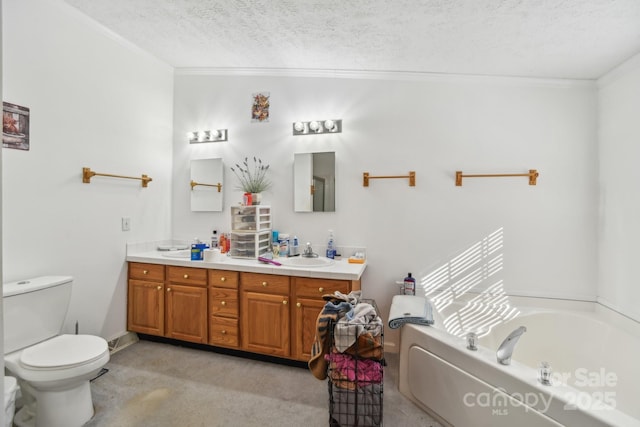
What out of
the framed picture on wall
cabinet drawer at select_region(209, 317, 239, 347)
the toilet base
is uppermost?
the framed picture on wall

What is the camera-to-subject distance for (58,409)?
1.84m

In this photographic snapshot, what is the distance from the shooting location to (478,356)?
70.1 inches

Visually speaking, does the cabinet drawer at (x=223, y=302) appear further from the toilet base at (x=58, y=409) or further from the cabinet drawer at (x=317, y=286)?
the toilet base at (x=58, y=409)

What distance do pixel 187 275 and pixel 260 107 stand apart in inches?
69.1

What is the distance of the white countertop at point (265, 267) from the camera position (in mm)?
2408

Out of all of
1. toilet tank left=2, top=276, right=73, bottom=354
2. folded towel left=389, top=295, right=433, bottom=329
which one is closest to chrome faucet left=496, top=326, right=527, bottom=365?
folded towel left=389, top=295, right=433, bottom=329

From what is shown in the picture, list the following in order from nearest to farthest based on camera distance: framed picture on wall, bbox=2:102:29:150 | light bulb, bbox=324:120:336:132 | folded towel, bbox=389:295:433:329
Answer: framed picture on wall, bbox=2:102:29:150 → folded towel, bbox=389:295:433:329 → light bulb, bbox=324:120:336:132

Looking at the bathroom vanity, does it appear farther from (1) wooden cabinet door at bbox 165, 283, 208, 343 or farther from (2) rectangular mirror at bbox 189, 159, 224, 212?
(2) rectangular mirror at bbox 189, 159, 224, 212

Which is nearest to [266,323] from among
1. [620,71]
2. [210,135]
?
[210,135]

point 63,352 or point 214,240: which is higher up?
point 214,240

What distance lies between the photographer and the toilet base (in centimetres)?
184

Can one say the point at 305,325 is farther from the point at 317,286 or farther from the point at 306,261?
the point at 306,261

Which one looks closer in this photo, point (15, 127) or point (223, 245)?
point (15, 127)

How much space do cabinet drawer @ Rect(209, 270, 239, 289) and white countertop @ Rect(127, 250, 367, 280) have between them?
0.14 ft
